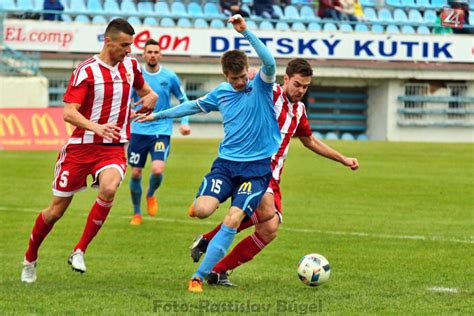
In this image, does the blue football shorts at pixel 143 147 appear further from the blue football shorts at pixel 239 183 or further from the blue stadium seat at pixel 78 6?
the blue stadium seat at pixel 78 6

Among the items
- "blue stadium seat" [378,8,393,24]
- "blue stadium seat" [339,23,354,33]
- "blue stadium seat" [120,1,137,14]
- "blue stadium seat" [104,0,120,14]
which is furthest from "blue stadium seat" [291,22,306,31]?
"blue stadium seat" [104,0,120,14]

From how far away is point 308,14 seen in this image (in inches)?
1542

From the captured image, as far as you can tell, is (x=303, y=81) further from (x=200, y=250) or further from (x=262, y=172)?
(x=200, y=250)

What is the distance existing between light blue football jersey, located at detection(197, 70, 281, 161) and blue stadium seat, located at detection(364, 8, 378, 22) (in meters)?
32.0

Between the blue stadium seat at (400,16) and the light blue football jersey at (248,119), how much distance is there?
107ft

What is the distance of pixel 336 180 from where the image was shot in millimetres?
21344

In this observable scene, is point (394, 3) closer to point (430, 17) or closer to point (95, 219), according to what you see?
point (430, 17)

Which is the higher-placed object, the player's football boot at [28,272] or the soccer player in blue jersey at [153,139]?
the soccer player in blue jersey at [153,139]

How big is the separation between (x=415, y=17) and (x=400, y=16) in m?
0.57

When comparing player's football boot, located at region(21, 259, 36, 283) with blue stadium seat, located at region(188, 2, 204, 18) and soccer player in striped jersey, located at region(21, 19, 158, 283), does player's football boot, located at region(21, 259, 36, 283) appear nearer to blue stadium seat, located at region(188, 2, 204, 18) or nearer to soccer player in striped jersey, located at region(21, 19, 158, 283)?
soccer player in striped jersey, located at region(21, 19, 158, 283)

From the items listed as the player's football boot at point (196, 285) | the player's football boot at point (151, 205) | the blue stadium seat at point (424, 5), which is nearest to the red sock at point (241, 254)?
the player's football boot at point (196, 285)

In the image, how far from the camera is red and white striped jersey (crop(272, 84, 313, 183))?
356 inches

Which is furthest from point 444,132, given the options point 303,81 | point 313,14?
point 303,81

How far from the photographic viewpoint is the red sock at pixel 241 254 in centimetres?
897
